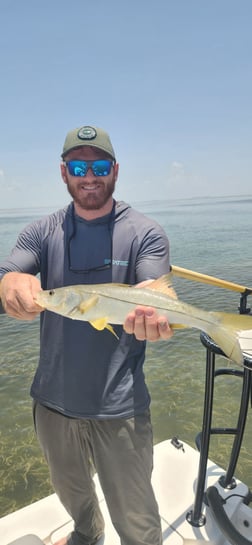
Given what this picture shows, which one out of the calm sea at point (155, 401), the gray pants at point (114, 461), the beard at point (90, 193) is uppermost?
the beard at point (90, 193)

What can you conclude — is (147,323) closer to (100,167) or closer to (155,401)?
(100,167)

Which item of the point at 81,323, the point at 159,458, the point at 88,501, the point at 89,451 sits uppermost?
the point at 81,323

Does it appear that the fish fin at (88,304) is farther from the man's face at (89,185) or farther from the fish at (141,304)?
the man's face at (89,185)

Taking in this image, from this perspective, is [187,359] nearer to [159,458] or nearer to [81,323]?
[159,458]

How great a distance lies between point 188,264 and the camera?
24.7 m

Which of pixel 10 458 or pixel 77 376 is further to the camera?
pixel 10 458

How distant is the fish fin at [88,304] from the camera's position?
2594 millimetres

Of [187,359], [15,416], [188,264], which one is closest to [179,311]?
[15,416]

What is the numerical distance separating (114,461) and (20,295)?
1572 millimetres

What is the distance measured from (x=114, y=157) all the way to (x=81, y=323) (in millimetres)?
1551

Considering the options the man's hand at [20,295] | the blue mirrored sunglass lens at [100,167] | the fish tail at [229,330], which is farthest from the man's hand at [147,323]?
the blue mirrored sunglass lens at [100,167]

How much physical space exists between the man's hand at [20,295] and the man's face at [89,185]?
2.99 feet

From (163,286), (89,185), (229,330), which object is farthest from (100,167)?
(229,330)

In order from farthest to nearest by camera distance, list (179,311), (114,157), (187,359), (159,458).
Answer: (187,359), (159,458), (114,157), (179,311)
